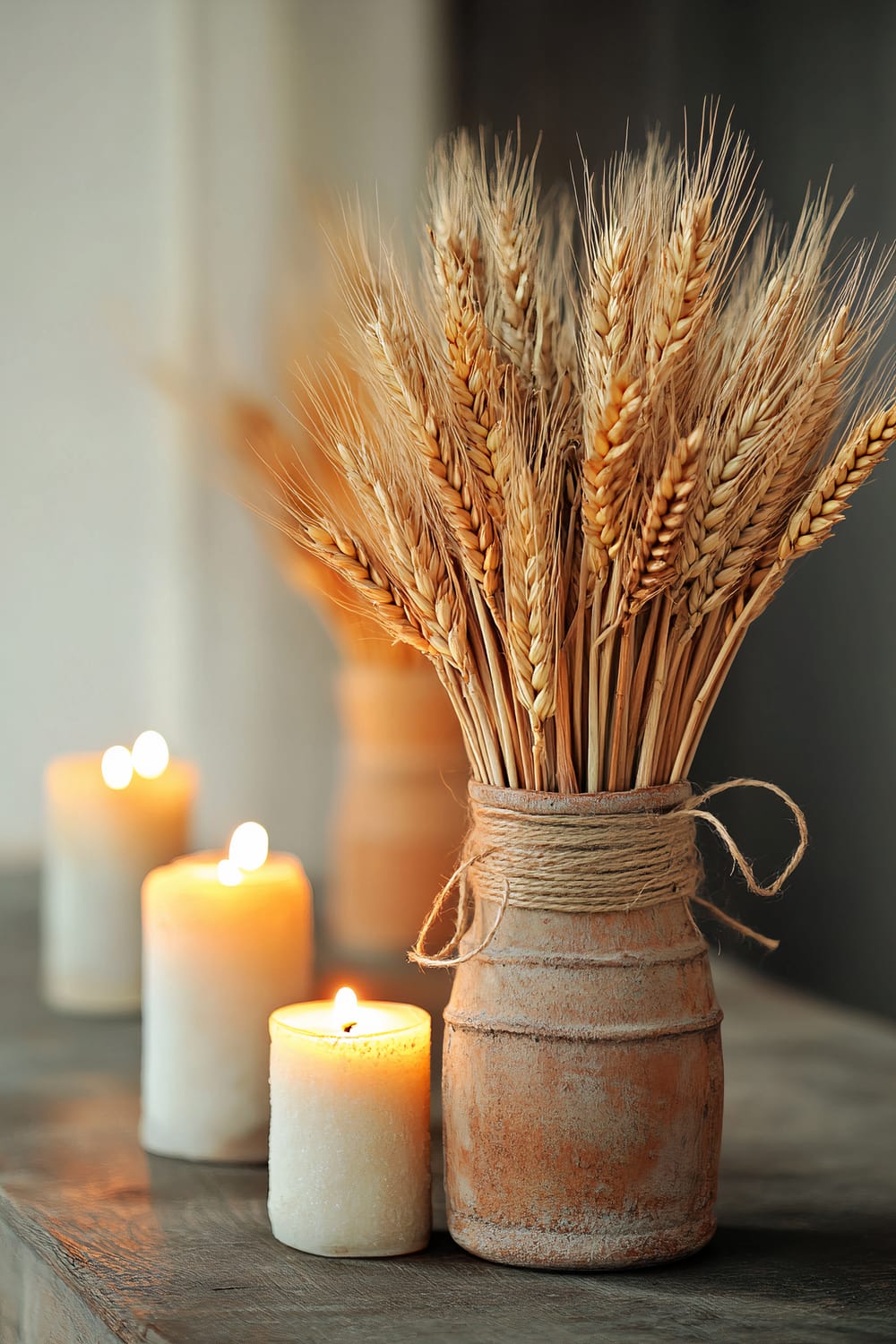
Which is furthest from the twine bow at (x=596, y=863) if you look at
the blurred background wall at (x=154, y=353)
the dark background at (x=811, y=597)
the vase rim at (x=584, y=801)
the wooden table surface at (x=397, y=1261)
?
the blurred background wall at (x=154, y=353)

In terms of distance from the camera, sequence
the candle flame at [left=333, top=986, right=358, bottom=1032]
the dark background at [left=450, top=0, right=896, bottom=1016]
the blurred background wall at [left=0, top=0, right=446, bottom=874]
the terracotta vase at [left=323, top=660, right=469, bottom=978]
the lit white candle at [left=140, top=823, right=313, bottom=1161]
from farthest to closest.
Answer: the blurred background wall at [left=0, top=0, right=446, bottom=874], the terracotta vase at [left=323, top=660, right=469, bottom=978], the dark background at [left=450, top=0, right=896, bottom=1016], the lit white candle at [left=140, top=823, right=313, bottom=1161], the candle flame at [left=333, top=986, right=358, bottom=1032]

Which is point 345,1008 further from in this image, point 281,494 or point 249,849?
point 281,494

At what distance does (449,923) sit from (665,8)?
845 mm

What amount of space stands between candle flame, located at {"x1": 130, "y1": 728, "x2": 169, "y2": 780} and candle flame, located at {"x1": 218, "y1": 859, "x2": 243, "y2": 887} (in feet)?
1.31

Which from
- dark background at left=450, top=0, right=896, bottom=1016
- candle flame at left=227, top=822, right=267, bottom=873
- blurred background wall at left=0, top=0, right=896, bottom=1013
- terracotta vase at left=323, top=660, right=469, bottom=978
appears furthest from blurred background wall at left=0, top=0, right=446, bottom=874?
candle flame at left=227, top=822, right=267, bottom=873

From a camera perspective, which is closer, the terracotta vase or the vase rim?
the vase rim

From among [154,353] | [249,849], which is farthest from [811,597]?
[154,353]

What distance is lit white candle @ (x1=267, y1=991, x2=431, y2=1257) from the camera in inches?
33.4

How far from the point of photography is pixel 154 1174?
1.02m

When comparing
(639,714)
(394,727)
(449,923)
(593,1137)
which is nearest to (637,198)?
(639,714)

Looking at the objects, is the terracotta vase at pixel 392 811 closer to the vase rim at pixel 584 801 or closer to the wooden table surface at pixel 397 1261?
the wooden table surface at pixel 397 1261

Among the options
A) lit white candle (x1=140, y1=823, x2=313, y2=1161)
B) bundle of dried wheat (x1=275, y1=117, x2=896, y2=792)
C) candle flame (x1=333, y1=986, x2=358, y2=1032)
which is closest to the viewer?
bundle of dried wheat (x1=275, y1=117, x2=896, y2=792)

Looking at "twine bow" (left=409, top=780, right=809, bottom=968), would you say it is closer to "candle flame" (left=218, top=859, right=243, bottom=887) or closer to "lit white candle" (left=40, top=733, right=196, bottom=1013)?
"candle flame" (left=218, top=859, right=243, bottom=887)

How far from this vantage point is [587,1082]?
81cm
